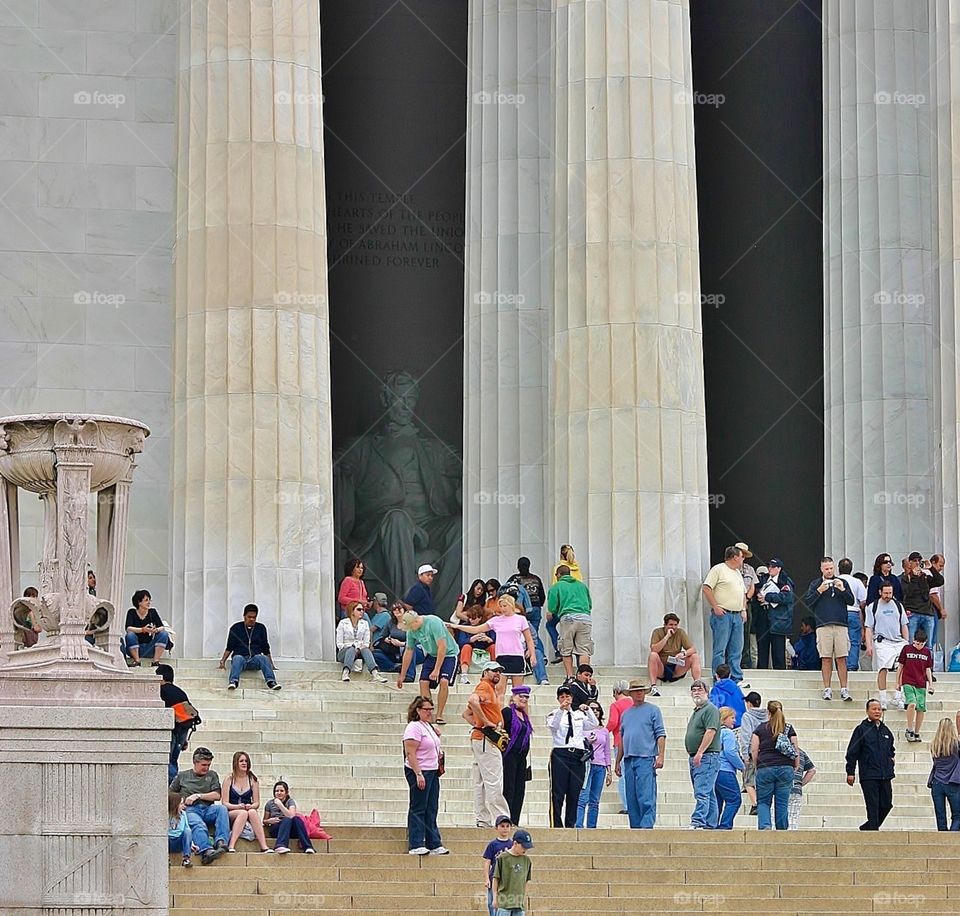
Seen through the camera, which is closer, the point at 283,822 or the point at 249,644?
the point at 283,822

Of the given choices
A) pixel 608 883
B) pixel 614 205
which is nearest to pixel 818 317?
pixel 614 205

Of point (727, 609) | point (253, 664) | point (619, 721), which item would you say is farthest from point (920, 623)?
point (253, 664)

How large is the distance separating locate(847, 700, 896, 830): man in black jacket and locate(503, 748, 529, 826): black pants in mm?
4584

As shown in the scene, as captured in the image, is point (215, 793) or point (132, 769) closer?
point (132, 769)

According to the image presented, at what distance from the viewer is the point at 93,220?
5738cm

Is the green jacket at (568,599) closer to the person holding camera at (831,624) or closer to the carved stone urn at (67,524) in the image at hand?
the person holding camera at (831,624)

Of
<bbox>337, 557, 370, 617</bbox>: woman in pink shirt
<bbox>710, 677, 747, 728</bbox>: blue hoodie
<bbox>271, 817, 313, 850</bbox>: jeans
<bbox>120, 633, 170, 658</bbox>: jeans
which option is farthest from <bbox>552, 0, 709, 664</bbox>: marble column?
<bbox>271, 817, 313, 850</bbox>: jeans

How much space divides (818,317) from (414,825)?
Answer: 31821mm

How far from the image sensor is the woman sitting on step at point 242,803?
33594 millimetres

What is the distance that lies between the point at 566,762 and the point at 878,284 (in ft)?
69.2

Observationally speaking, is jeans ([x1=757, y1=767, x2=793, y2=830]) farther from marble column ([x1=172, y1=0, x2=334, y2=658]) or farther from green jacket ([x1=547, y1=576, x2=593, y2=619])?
marble column ([x1=172, y1=0, x2=334, y2=658])

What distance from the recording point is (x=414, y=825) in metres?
33.8

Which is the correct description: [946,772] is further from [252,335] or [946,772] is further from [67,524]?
[252,335]

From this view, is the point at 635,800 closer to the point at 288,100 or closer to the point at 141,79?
the point at 288,100
